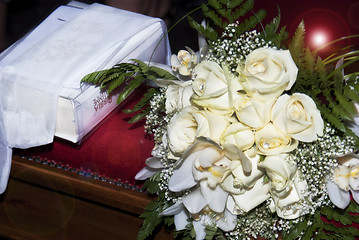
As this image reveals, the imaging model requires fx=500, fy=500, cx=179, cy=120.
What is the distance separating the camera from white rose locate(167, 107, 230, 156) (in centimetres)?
102

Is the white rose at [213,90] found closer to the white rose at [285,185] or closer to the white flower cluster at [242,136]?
the white flower cluster at [242,136]

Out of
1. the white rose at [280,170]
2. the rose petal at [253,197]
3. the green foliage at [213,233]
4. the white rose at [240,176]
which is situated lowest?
the green foliage at [213,233]

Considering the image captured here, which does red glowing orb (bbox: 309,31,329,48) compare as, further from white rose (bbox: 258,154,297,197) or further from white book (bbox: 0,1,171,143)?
white rose (bbox: 258,154,297,197)

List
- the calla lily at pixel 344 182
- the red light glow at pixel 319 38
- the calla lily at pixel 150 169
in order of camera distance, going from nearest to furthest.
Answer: the calla lily at pixel 344 182
the calla lily at pixel 150 169
the red light glow at pixel 319 38

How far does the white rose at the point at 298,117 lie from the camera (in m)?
0.98

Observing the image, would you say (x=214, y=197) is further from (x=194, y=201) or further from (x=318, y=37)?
(x=318, y=37)

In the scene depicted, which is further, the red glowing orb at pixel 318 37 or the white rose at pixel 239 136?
the red glowing orb at pixel 318 37

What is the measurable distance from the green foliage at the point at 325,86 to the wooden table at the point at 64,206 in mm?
502

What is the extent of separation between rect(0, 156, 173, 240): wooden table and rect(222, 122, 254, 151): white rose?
0.37 metres

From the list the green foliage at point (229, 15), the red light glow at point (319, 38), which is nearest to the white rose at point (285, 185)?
the green foliage at point (229, 15)

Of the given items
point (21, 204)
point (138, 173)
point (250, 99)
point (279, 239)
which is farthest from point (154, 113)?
point (21, 204)

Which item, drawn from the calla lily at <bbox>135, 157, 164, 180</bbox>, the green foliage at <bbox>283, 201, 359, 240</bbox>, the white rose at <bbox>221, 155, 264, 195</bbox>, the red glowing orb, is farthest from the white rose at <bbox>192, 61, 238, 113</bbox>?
the red glowing orb

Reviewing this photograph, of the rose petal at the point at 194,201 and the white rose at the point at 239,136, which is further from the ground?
the white rose at the point at 239,136

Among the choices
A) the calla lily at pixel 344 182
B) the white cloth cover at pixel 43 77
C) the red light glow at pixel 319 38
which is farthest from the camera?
the red light glow at pixel 319 38
